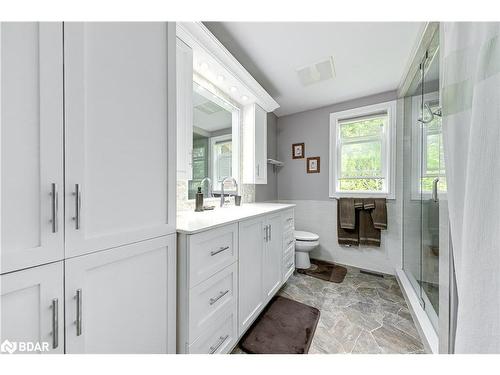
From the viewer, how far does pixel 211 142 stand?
6.48 ft

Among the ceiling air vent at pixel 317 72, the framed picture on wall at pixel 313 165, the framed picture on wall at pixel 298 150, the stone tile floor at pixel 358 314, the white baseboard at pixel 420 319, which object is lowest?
the stone tile floor at pixel 358 314

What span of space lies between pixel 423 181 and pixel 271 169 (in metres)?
1.79

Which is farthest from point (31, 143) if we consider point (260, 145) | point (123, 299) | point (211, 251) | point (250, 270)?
point (260, 145)

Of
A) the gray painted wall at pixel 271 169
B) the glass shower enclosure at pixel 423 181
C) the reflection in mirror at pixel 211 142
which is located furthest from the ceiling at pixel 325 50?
the gray painted wall at pixel 271 169

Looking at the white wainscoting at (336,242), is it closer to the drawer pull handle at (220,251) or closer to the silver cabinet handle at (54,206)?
the drawer pull handle at (220,251)

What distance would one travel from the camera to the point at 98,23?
2.15 ft

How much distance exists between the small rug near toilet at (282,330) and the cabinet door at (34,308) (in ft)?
3.61

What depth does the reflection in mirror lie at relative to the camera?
1775mm

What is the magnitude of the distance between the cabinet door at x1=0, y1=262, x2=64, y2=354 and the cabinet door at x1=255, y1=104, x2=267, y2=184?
1.96 m

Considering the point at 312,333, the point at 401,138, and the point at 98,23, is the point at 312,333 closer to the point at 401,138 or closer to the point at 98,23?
the point at 98,23

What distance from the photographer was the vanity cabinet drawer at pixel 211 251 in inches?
36.6

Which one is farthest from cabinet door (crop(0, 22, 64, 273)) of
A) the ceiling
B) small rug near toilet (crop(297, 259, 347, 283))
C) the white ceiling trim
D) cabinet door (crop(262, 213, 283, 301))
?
small rug near toilet (crop(297, 259, 347, 283))
